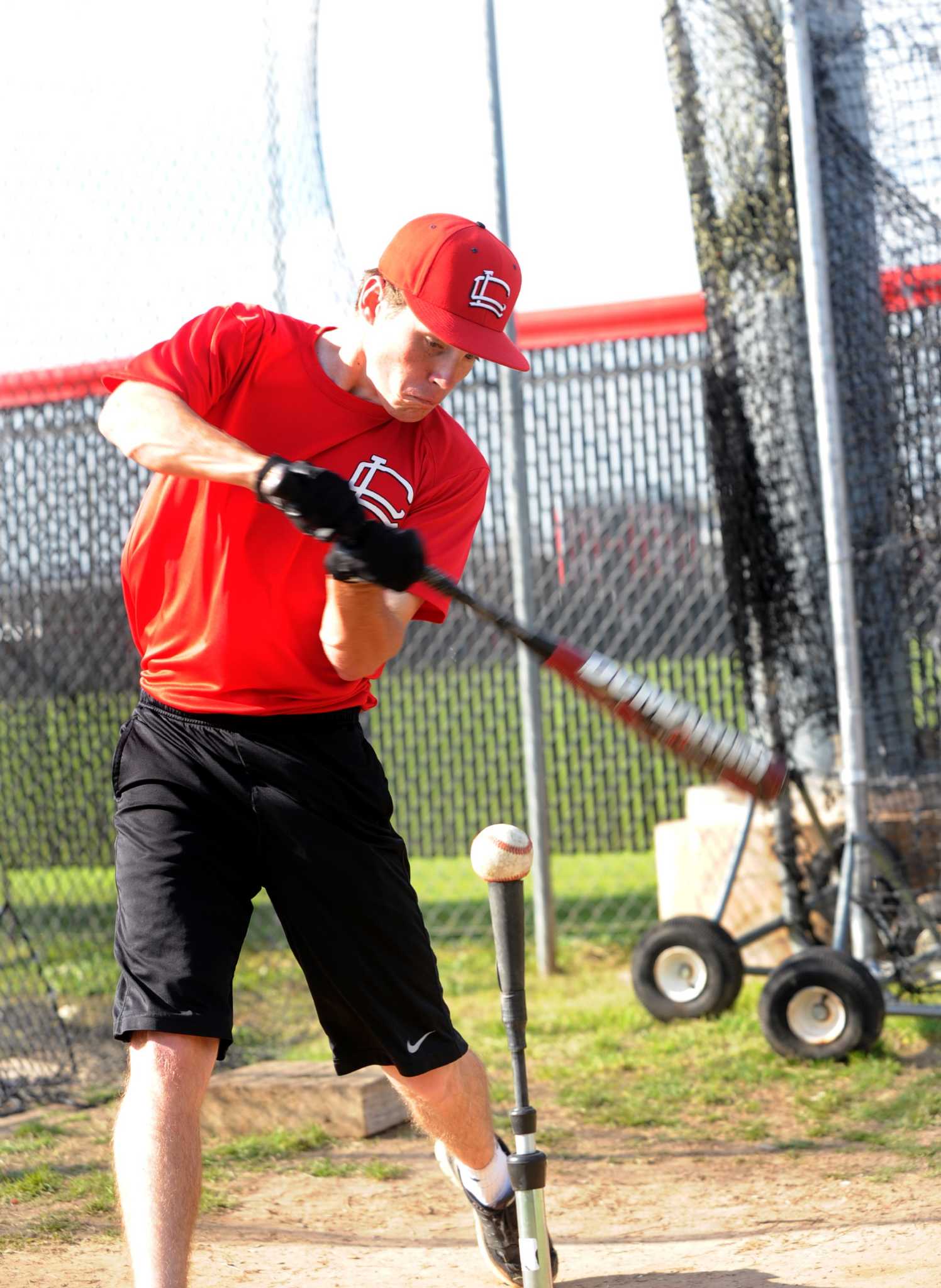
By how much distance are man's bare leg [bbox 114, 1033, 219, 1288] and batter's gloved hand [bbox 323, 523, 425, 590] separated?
34.4 inches

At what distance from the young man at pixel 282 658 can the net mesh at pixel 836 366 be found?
8.26 ft

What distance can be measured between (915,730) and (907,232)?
1791mm

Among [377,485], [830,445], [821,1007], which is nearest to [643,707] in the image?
[377,485]

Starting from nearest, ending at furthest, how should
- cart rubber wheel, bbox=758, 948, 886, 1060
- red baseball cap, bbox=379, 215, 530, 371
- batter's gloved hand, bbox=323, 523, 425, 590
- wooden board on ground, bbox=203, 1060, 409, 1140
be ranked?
batter's gloved hand, bbox=323, 523, 425, 590 → red baseball cap, bbox=379, 215, 530, 371 → wooden board on ground, bbox=203, 1060, 409, 1140 → cart rubber wheel, bbox=758, 948, 886, 1060

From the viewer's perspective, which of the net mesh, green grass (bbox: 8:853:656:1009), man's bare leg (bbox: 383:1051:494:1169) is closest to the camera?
man's bare leg (bbox: 383:1051:494:1169)

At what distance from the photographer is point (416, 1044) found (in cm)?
290

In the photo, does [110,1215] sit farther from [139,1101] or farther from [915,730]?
[915,730]

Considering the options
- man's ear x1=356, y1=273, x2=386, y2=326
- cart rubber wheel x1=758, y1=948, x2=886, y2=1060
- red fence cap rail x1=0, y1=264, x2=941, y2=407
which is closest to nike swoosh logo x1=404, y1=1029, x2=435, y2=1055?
man's ear x1=356, y1=273, x2=386, y2=326

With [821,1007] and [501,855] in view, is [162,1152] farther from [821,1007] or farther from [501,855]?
[821,1007]

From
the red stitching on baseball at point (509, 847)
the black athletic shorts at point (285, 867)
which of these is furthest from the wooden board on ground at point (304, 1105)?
the red stitching on baseball at point (509, 847)

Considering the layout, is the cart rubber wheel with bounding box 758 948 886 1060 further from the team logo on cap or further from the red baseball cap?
the team logo on cap

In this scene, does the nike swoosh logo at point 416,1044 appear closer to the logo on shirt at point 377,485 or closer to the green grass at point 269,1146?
the logo on shirt at point 377,485

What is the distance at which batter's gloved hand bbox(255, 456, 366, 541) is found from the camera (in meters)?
2.46

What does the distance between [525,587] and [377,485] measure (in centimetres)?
308
